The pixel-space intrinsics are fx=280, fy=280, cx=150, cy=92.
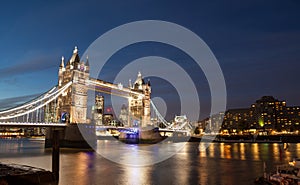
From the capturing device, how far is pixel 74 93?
4356 cm

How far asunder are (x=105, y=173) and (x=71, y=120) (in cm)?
2778

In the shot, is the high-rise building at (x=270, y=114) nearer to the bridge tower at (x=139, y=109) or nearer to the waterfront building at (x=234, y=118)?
the waterfront building at (x=234, y=118)

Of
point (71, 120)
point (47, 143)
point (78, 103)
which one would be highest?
point (78, 103)

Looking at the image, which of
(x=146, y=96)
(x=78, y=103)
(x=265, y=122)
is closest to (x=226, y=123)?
(x=265, y=122)

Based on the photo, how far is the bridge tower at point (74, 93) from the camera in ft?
140

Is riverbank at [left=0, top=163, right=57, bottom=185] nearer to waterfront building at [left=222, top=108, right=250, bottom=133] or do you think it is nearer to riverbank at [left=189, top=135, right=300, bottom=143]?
riverbank at [left=189, top=135, right=300, bottom=143]

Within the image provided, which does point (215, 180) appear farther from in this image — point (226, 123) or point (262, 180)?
point (226, 123)

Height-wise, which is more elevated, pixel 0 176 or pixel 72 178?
pixel 0 176

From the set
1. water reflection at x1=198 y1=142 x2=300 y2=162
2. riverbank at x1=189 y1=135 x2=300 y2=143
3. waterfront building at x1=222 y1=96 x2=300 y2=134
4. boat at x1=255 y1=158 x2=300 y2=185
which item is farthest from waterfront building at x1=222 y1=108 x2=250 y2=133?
boat at x1=255 y1=158 x2=300 y2=185

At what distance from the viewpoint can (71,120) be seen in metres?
41.4

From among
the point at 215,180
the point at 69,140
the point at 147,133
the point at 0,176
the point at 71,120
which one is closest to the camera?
the point at 0,176

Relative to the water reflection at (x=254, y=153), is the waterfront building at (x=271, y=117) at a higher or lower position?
higher

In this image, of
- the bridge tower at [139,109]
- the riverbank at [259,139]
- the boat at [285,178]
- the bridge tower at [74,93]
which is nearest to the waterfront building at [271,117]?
the riverbank at [259,139]

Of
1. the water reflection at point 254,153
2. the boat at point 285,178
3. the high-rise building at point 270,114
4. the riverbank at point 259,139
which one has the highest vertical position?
the high-rise building at point 270,114
